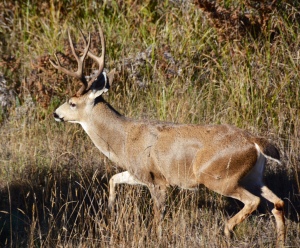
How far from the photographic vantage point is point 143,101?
8.98m

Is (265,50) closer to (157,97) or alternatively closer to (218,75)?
(218,75)

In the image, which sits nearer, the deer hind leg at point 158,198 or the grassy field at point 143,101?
the grassy field at point 143,101

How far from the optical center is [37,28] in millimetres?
10695

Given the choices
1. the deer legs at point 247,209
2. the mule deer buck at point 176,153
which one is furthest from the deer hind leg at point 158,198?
the deer legs at point 247,209

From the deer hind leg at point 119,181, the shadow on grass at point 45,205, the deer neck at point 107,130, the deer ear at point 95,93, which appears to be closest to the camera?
the shadow on grass at point 45,205

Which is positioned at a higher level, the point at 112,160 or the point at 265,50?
the point at 265,50

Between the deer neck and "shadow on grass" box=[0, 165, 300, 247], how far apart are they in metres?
0.31

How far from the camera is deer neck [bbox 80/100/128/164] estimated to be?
7215 millimetres

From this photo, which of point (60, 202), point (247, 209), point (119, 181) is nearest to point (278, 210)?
point (247, 209)

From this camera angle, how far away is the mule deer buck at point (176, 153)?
6.32m

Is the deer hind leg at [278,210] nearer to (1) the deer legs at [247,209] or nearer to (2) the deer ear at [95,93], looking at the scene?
(1) the deer legs at [247,209]

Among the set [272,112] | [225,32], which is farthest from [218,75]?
[272,112]

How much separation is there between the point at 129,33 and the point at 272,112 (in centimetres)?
272

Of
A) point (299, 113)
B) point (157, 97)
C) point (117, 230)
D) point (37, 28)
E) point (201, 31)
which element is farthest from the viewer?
point (37, 28)
